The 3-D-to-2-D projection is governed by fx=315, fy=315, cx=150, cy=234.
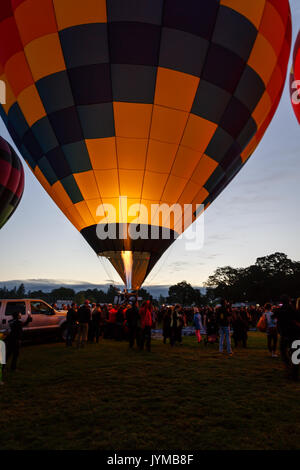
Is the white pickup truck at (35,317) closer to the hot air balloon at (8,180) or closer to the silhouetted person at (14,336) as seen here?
the silhouetted person at (14,336)

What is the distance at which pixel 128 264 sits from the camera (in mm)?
10883

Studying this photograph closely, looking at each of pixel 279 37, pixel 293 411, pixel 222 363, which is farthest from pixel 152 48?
pixel 293 411

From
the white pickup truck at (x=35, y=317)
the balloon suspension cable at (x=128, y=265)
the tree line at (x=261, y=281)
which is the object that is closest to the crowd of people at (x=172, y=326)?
the balloon suspension cable at (x=128, y=265)

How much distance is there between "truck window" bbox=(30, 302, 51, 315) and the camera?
10.5 m

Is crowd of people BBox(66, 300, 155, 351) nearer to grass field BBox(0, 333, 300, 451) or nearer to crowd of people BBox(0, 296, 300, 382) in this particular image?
crowd of people BBox(0, 296, 300, 382)

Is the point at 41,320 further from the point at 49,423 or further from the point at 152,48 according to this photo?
the point at 152,48

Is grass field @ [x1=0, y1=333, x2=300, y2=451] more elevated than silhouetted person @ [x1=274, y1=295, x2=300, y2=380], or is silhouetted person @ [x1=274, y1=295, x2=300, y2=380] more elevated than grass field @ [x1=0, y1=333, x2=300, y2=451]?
silhouetted person @ [x1=274, y1=295, x2=300, y2=380]

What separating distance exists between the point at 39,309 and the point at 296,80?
1184 cm

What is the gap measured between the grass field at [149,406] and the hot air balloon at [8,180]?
50.1 ft

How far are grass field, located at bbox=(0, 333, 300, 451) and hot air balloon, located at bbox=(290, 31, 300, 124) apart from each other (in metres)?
9.16

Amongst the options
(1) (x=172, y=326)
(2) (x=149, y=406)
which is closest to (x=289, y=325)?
(2) (x=149, y=406)

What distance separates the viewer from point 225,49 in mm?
9586

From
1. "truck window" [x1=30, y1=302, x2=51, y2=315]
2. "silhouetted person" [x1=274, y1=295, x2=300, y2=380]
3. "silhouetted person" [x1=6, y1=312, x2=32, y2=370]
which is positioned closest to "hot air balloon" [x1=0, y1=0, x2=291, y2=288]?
"truck window" [x1=30, y1=302, x2=51, y2=315]

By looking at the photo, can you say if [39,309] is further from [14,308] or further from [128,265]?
[128,265]
